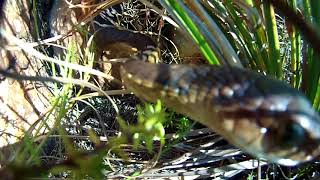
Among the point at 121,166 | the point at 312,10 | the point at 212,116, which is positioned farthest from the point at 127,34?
the point at 212,116

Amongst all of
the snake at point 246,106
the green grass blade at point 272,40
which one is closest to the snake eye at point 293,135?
the snake at point 246,106

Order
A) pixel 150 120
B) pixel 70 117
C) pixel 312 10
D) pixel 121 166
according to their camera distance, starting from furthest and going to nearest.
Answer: pixel 70 117 → pixel 121 166 → pixel 312 10 → pixel 150 120

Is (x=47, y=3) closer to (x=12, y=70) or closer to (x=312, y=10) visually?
(x=12, y=70)

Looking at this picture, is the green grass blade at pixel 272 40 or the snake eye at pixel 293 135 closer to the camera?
the snake eye at pixel 293 135

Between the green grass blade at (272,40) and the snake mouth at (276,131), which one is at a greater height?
the green grass blade at (272,40)

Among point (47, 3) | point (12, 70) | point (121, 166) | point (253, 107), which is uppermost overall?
point (47, 3)

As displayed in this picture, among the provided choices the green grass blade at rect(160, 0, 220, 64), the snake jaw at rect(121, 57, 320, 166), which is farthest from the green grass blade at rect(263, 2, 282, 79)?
the snake jaw at rect(121, 57, 320, 166)

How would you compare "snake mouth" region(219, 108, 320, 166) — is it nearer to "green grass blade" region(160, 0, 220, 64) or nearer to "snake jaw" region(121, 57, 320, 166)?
"snake jaw" region(121, 57, 320, 166)

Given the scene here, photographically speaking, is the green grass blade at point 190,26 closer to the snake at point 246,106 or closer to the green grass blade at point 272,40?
the green grass blade at point 272,40
